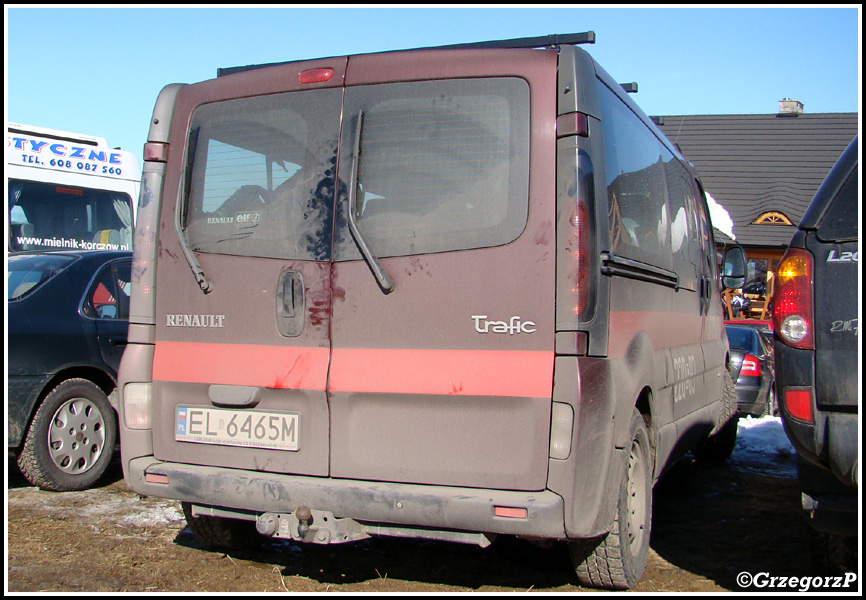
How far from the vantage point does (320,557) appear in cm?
453

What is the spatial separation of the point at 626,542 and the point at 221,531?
2.14m

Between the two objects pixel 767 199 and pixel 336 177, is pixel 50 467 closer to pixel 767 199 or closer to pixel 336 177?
pixel 336 177

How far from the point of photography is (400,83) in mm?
3695

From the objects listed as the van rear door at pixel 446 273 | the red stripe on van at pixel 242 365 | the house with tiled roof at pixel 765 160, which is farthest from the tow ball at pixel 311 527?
the house with tiled roof at pixel 765 160

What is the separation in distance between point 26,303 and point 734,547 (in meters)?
4.86

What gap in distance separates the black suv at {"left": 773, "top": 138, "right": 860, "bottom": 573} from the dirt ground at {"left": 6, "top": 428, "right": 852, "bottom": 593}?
1013mm

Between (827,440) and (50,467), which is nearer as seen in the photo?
(827,440)

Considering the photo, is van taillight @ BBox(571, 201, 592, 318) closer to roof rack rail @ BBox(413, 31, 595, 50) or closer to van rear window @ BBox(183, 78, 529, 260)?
van rear window @ BBox(183, 78, 529, 260)

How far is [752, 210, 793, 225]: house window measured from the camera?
2716 cm

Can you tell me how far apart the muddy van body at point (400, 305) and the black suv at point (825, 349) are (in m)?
0.70

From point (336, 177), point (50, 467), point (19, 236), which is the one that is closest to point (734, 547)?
point (336, 177)

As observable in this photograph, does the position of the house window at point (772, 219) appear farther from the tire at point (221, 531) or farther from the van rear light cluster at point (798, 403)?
the van rear light cluster at point (798, 403)

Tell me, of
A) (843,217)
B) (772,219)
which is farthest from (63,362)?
(772,219)

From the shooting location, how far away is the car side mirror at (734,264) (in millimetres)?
6555
